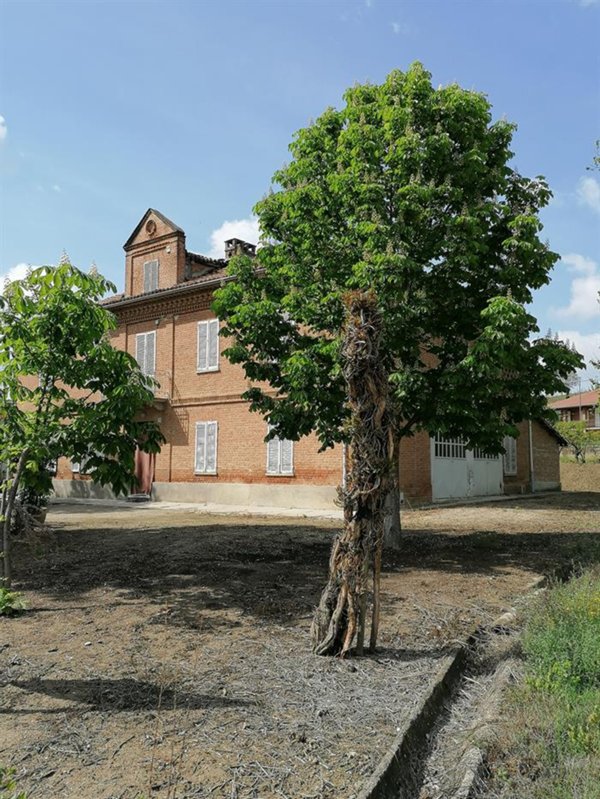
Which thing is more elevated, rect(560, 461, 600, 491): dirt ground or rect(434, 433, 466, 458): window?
rect(434, 433, 466, 458): window

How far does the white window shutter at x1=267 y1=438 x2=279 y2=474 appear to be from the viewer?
19.1 meters

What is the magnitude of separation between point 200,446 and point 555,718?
61.0 feet

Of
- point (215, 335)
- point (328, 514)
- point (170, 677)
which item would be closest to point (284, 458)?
point (328, 514)

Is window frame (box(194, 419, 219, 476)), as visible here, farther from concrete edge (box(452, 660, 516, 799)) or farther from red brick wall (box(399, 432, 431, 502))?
concrete edge (box(452, 660, 516, 799))

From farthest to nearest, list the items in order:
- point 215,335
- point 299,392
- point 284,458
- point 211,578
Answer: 1. point 215,335
2. point 284,458
3. point 299,392
4. point 211,578

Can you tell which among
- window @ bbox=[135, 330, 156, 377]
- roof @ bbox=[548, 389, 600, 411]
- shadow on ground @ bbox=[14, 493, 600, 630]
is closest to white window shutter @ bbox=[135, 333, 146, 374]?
window @ bbox=[135, 330, 156, 377]

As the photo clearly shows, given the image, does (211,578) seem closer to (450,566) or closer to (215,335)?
(450,566)

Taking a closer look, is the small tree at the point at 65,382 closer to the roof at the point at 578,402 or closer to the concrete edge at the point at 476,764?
the concrete edge at the point at 476,764

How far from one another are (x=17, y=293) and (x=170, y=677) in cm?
376

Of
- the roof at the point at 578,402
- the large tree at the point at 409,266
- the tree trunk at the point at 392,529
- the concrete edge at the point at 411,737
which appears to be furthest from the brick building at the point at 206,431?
the roof at the point at 578,402

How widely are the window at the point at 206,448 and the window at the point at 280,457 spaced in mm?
2397

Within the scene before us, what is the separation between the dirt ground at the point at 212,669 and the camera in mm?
3115

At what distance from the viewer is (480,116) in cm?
895

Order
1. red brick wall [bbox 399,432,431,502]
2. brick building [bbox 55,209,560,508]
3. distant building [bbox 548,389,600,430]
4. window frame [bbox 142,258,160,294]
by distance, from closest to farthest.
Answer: red brick wall [bbox 399,432,431,502] → brick building [bbox 55,209,560,508] → window frame [bbox 142,258,160,294] → distant building [bbox 548,389,600,430]
